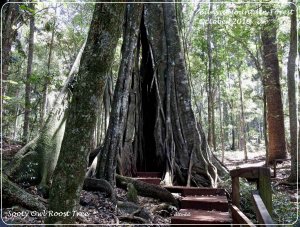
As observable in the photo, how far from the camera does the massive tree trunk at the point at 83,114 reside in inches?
113

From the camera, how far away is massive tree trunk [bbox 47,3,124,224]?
2875 millimetres

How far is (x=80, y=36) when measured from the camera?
16938 millimetres

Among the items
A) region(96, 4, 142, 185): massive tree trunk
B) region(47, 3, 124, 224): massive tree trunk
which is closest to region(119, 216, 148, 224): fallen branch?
region(96, 4, 142, 185): massive tree trunk

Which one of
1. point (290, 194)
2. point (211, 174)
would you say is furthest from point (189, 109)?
point (290, 194)

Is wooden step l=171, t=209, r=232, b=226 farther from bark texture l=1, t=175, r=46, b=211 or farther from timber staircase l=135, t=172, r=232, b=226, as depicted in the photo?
bark texture l=1, t=175, r=46, b=211

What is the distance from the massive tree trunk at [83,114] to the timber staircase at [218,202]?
1.62 m

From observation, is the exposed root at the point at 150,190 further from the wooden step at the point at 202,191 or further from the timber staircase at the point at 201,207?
the wooden step at the point at 202,191

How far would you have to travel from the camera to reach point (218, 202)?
4789 millimetres

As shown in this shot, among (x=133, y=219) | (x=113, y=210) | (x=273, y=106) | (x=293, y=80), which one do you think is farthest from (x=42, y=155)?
(x=273, y=106)

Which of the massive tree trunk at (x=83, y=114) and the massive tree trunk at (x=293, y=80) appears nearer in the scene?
the massive tree trunk at (x=83, y=114)

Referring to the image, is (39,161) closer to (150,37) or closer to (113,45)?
(113,45)

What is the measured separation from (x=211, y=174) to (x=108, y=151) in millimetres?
2386

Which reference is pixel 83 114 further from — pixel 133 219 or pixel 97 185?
pixel 97 185

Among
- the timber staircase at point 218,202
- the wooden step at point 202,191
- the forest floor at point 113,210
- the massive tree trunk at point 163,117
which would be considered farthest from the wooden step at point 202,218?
the massive tree trunk at point 163,117
